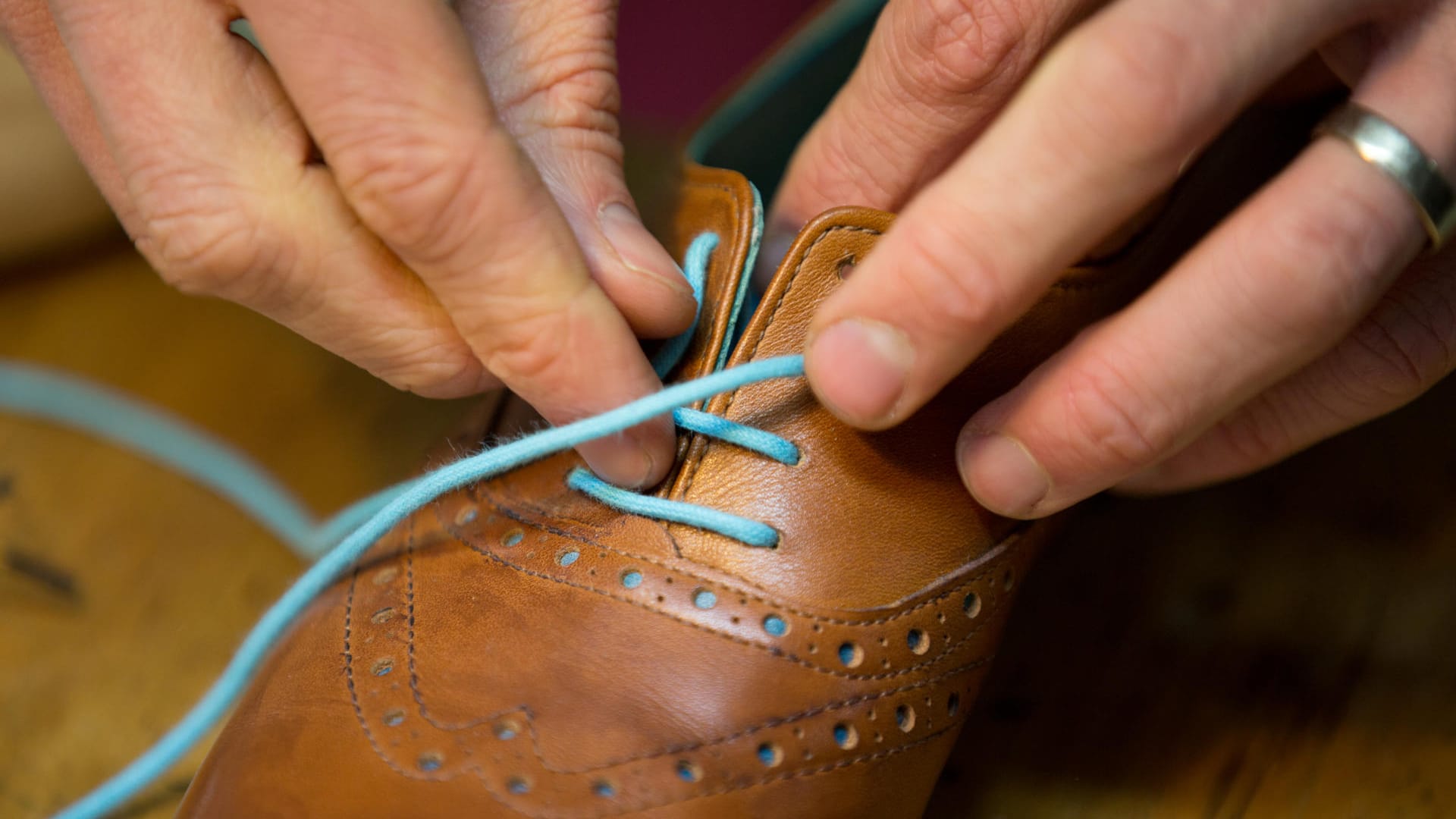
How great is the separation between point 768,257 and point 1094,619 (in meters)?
0.44

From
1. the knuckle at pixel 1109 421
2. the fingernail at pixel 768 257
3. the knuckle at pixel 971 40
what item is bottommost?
the fingernail at pixel 768 257

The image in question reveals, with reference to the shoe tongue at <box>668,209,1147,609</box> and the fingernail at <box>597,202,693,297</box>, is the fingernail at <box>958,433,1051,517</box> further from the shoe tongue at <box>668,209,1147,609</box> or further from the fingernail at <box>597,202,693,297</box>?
the fingernail at <box>597,202,693,297</box>

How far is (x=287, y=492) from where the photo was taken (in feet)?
3.43

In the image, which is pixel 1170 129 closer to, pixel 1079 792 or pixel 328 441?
pixel 1079 792

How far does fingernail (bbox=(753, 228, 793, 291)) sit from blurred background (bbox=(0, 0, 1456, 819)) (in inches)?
6.0

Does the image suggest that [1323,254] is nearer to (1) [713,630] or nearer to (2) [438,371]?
(1) [713,630]

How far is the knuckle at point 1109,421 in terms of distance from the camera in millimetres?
583

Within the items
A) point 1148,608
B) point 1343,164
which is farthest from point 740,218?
point 1148,608

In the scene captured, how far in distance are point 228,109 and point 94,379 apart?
690 mm

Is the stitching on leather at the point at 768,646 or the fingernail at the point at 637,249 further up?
the fingernail at the point at 637,249

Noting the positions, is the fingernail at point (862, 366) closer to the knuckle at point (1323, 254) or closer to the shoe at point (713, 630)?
the shoe at point (713, 630)

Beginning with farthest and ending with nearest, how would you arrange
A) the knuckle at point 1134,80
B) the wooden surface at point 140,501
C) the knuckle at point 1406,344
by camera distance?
the wooden surface at point 140,501 < the knuckle at point 1406,344 < the knuckle at point 1134,80

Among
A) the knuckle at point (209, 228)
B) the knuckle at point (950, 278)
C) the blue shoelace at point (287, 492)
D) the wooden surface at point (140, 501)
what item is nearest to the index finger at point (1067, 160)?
the knuckle at point (950, 278)

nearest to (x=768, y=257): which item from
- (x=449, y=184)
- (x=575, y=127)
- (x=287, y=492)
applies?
(x=575, y=127)
